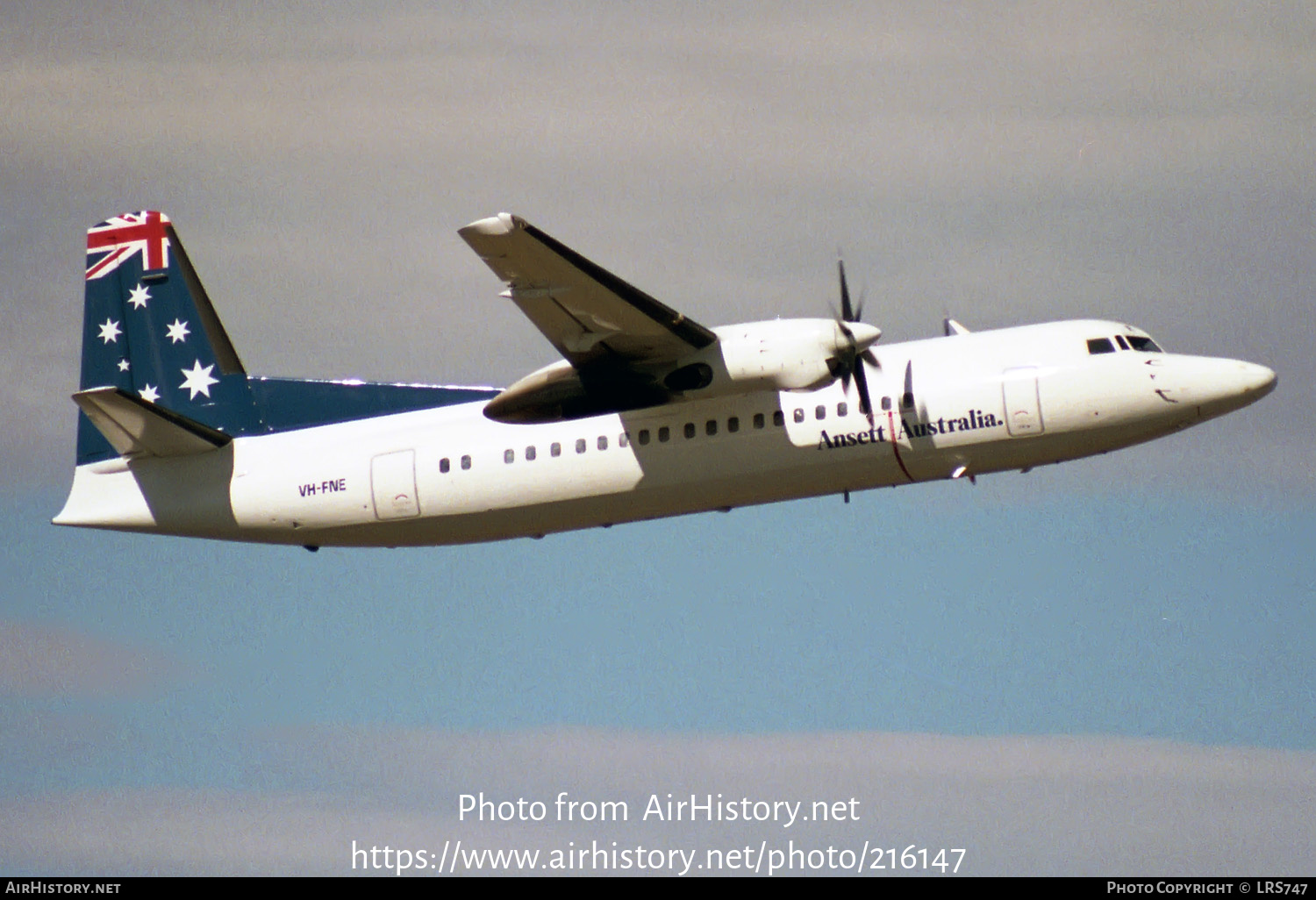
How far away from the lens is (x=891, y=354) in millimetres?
30188

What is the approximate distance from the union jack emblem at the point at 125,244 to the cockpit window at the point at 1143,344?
18.3 meters

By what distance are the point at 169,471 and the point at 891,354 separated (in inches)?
514

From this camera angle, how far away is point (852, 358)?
28.9 meters

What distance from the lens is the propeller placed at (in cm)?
2872

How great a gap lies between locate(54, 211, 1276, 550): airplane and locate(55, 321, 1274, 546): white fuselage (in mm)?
33

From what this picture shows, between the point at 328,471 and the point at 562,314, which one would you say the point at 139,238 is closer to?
the point at 328,471

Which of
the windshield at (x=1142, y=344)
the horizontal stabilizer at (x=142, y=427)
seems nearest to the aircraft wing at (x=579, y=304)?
the windshield at (x=1142, y=344)

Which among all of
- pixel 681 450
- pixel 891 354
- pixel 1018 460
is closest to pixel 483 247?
pixel 681 450

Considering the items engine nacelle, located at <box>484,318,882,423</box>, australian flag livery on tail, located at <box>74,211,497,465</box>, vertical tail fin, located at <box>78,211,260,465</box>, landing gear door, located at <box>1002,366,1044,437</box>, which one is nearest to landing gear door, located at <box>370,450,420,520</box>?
australian flag livery on tail, located at <box>74,211,497,465</box>

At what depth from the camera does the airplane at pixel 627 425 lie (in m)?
28.9

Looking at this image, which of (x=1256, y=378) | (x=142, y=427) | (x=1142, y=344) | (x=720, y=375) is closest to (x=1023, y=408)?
(x=1142, y=344)

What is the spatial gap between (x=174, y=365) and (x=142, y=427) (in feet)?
10.3

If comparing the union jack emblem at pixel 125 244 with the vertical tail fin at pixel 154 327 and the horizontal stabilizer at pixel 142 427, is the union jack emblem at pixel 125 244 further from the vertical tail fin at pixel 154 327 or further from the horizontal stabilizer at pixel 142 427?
the horizontal stabilizer at pixel 142 427

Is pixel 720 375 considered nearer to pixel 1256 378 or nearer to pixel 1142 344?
pixel 1142 344
